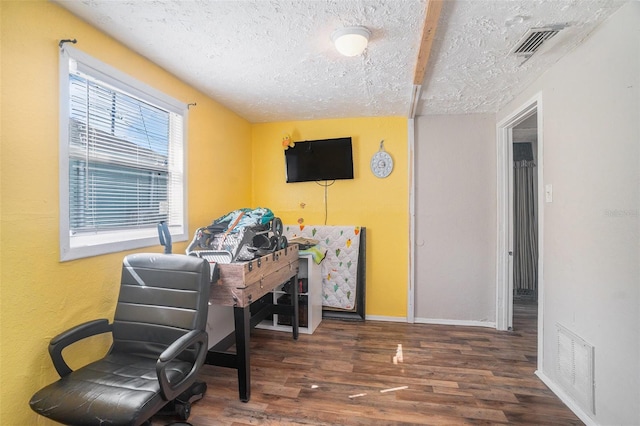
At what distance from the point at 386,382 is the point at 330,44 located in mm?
2466

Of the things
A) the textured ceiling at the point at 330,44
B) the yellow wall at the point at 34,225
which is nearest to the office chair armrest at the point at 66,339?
the yellow wall at the point at 34,225

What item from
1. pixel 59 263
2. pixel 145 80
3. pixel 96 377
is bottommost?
pixel 96 377

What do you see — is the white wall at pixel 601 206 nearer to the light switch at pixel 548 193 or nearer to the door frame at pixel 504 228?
the light switch at pixel 548 193

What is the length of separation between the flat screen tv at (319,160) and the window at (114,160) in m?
1.45

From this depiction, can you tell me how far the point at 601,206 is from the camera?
5.51ft

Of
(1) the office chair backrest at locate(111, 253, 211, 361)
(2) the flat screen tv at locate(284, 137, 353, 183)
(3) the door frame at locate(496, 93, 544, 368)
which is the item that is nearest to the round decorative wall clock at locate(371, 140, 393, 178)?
(2) the flat screen tv at locate(284, 137, 353, 183)

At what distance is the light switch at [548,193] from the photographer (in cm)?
215

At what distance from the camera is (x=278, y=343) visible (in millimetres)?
2854

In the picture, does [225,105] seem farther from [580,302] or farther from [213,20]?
[580,302]

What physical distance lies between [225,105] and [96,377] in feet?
8.44

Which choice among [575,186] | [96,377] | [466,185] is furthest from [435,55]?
[96,377]

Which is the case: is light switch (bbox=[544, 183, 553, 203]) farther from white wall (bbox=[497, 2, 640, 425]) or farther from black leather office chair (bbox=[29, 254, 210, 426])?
black leather office chair (bbox=[29, 254, 210, 426])

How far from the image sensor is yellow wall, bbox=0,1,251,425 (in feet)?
4.32

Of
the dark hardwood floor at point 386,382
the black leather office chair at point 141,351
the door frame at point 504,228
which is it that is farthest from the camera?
the door frame at point 504,228
